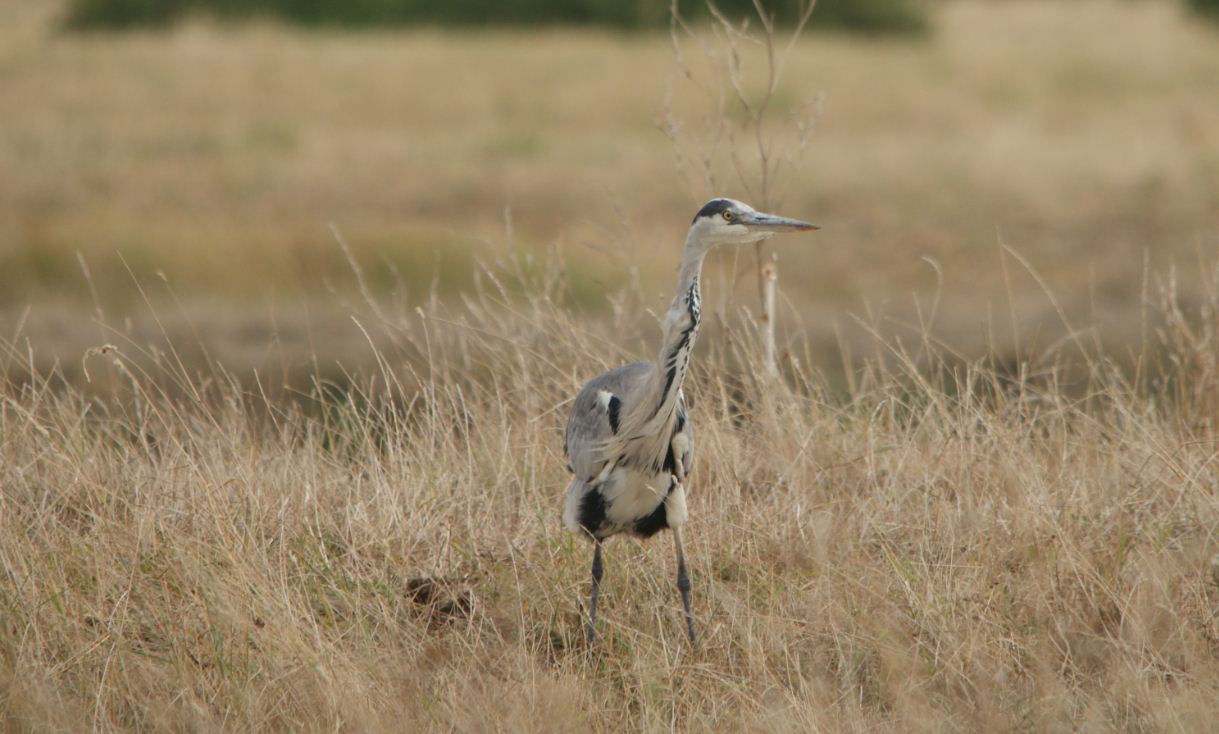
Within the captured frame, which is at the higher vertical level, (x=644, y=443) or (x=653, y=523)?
(x=644, y=443)

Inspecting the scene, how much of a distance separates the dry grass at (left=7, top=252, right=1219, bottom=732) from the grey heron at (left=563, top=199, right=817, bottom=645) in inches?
10.5

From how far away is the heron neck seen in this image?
395cm

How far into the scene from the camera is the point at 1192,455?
15.9 feet

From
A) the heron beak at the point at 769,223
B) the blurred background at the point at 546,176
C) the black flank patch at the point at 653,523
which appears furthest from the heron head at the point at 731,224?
→ the blurred background at the point at 546,176

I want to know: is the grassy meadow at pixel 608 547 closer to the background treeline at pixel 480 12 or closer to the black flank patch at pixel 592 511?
the black flank patch at pixel 592 511

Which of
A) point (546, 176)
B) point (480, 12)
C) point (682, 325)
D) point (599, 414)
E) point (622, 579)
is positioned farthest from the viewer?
point (480, 12)

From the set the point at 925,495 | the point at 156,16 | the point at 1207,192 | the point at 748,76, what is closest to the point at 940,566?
the point at 925,495

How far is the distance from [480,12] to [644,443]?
841 inches

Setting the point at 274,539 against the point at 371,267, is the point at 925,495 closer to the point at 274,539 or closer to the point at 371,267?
the point at 274,539

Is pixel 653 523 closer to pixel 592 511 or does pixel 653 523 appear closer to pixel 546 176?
pixel 592 511

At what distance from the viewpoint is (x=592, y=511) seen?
430 centimetres

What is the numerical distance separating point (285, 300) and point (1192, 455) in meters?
9.16

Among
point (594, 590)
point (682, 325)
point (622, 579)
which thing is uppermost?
point (682, 325)

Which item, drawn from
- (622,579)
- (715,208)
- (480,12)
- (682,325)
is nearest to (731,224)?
(715,208)
